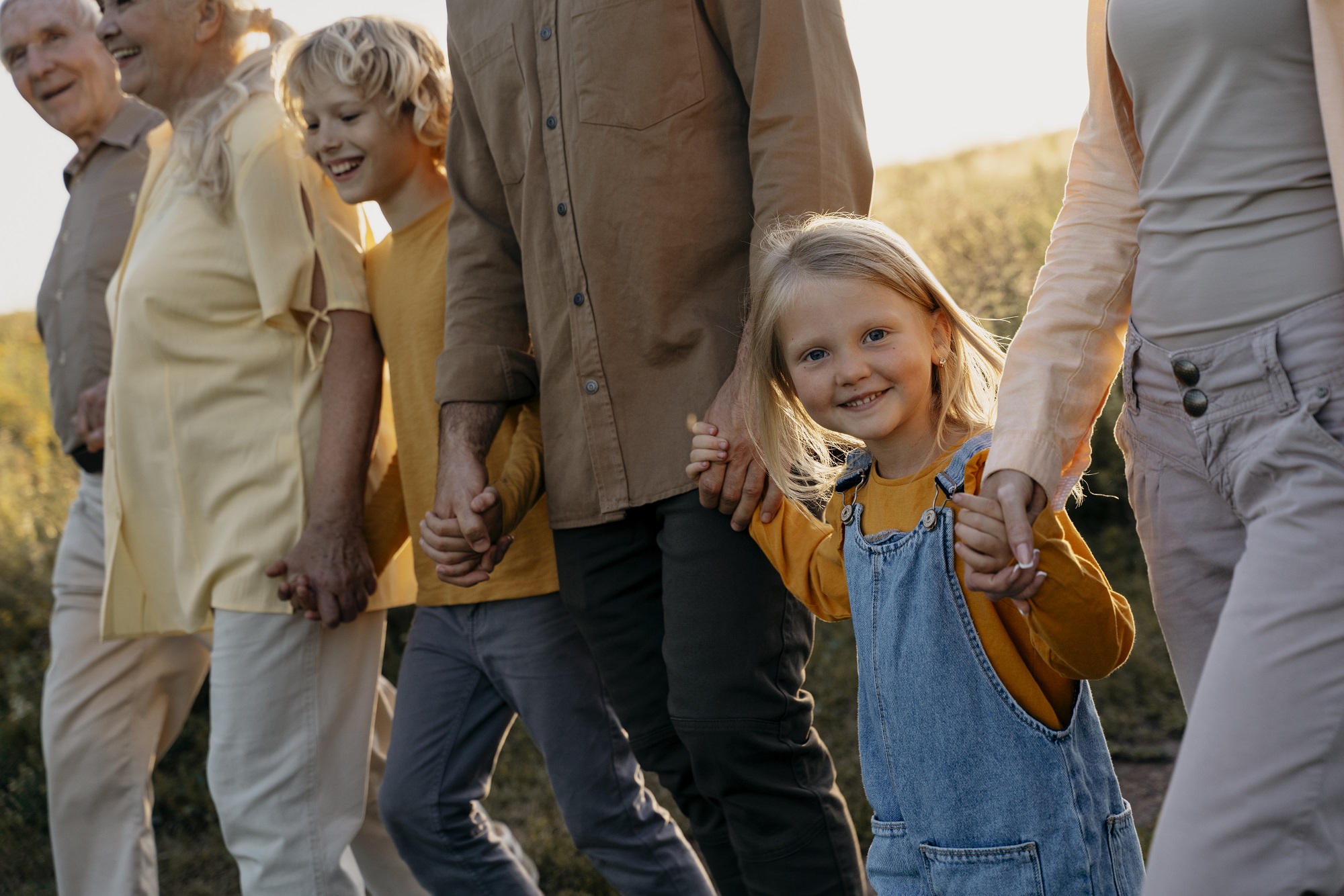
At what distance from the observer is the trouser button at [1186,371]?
156cm

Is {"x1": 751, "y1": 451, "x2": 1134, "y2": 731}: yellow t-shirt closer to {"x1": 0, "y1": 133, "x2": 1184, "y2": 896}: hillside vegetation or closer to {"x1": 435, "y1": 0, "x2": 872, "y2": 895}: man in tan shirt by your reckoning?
{"x1": 435, "y1": 0, "x2": 872, "y2": 895}: man in tan shirt

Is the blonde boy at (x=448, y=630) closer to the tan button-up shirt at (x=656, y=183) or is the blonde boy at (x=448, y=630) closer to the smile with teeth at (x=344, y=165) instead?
the smile with teeth at (x=344, y=165)

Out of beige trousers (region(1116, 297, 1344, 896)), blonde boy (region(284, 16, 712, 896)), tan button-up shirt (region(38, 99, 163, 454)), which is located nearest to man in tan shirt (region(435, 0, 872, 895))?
blonde boy (region(284, 16, 712, 896))

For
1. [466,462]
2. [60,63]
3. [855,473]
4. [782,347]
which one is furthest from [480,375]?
[60,63]

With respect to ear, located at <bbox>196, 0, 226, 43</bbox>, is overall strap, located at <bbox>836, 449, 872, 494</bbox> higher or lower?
lower

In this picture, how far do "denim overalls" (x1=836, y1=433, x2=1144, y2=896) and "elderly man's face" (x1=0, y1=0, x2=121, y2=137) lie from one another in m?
2.86

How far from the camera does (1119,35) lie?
1.62 metres

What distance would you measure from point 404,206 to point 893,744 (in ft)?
5.34

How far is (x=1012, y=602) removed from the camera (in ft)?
6.06

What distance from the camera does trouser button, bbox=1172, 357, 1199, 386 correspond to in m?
1.56

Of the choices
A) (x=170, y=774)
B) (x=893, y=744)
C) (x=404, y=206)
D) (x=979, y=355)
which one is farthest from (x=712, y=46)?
(x=170, y=774)

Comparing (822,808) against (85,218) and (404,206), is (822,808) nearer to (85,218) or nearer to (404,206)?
(404,206)

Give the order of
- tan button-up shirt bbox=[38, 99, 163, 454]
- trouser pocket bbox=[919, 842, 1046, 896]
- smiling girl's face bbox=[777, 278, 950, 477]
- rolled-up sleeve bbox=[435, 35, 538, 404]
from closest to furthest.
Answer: trouser pocket bbox=[919, 842, 1046, 896], smiling girl's face bbox=[777, 278, 950, 477], rolled-up sleeve bbox=[435, 35, 538, 404], tan button-up shirt bbox=[38, 99, 163, 454]

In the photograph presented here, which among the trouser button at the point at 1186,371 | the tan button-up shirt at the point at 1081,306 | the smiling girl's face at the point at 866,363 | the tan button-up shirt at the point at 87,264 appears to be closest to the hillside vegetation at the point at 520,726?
the smiling girl's face at the point at 866,363
